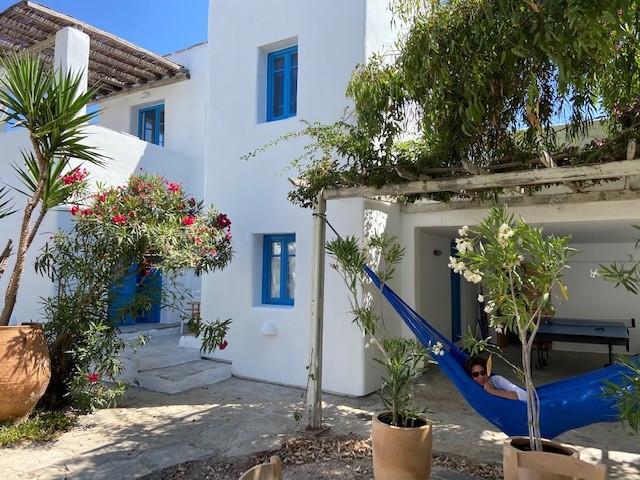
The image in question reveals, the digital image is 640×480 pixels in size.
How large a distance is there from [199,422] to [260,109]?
4.27 meters

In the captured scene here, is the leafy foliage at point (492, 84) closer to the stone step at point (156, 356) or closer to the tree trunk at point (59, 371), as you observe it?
the tree trunk at point (59, 371)

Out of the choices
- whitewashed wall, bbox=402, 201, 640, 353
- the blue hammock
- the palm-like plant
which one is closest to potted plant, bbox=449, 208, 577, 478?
the blue hammock

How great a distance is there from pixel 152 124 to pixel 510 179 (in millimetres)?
8505

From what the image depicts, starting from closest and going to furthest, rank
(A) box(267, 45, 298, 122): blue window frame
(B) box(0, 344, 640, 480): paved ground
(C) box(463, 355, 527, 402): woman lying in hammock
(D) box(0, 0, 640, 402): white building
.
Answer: (B) box(0, 344, 640, 480): paved ground < (C) box(463, 355, 527, 402): woman lying in hammock < (D) box(0, 0, 640, 402): white building < (A) box(267, 45, 298, 122): blue window frame

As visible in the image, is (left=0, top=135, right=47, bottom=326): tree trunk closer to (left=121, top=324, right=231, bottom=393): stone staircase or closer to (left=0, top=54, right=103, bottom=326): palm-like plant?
(left=0, top=54, right=103, bottom=326): palm-like plant

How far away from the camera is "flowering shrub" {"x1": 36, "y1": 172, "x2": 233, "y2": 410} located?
4.55 meters

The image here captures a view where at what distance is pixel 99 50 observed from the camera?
26.0 feet

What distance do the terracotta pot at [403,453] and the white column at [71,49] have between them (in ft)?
19.6

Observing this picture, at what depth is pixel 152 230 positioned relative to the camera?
180 inches

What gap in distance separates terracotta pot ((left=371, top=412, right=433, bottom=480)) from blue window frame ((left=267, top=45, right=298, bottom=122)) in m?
4.68

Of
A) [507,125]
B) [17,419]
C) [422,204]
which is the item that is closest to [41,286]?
[17,419]

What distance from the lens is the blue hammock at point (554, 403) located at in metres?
3.32

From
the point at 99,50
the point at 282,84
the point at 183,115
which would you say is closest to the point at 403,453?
the point at 282,84

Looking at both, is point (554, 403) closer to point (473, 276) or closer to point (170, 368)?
point (473, 276)
